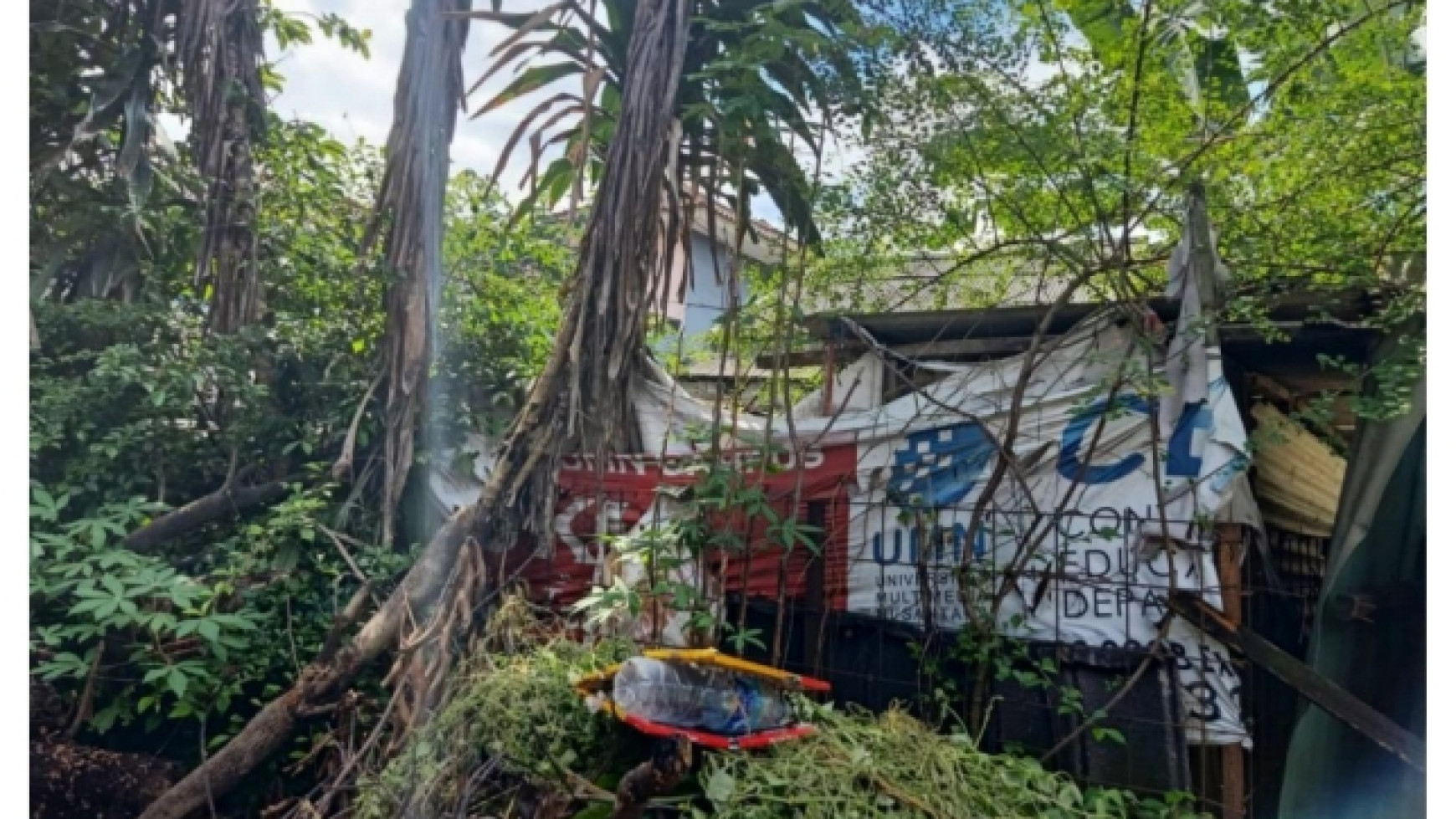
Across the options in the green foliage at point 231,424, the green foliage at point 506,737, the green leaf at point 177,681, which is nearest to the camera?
the green foliage at point 506,737

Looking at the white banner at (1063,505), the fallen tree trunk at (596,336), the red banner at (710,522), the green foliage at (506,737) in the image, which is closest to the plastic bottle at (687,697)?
the green foliage at (506,737)

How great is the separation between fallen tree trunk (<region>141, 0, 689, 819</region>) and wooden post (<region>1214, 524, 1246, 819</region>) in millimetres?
2085

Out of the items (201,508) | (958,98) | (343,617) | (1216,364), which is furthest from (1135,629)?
(201,508)

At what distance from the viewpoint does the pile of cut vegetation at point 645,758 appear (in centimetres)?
206

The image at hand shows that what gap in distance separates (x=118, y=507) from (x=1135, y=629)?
11.4ft

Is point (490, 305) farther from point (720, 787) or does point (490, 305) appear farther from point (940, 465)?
point (720, 787)

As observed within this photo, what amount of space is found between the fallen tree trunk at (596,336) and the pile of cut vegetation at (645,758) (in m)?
A: 0.65

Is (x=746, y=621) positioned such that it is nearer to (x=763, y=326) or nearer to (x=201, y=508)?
(x=763, y=326)

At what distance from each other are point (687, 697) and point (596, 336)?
1.57 meters

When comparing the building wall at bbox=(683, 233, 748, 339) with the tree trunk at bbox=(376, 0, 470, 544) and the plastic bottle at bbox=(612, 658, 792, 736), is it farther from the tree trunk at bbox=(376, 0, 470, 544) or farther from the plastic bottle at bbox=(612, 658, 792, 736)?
the plastic bottle at bbox=(612, 658, 792, 736)

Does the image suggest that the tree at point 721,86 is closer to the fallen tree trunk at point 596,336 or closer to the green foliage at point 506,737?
the fallen tree trunk at point 596,336

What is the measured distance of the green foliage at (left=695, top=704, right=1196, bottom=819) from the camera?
6.68ft

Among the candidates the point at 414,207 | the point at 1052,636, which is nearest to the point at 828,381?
the point at 1052,636

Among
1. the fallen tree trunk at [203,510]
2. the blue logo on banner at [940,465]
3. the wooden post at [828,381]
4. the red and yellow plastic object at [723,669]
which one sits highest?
the wooden post at [828,381]
